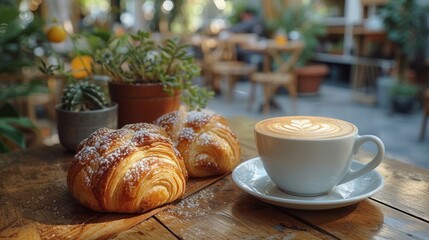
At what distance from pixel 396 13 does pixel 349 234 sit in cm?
487

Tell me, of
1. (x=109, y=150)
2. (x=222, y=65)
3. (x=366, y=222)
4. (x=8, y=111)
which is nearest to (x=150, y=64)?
(x=109, y=150)

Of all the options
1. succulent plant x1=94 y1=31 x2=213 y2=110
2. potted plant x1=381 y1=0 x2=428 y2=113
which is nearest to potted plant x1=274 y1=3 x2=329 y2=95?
potted plant x1=381 y1=0 x2=428 y2=113

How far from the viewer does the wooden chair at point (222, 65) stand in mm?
5867

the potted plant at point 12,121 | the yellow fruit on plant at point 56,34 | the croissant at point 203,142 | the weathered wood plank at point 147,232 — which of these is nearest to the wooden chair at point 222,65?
the potted plant at point 12,121

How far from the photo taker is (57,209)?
67 centimetres

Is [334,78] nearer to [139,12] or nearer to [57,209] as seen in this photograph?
[139,12]

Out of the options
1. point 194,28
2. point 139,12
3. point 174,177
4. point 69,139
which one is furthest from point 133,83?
point 194,28

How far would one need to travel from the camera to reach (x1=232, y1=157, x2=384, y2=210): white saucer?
625 mm

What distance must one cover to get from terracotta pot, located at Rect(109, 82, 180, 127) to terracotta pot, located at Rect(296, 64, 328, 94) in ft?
17.1

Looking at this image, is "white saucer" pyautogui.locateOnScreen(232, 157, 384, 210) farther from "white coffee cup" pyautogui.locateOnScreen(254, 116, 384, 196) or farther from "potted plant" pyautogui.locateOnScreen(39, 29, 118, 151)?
"potted plant" pyautogui.locateOnScreen(39, 29, 118, 151)

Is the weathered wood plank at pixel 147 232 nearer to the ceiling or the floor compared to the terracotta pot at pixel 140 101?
nearer to the floor

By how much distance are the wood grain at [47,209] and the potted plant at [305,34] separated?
547cm

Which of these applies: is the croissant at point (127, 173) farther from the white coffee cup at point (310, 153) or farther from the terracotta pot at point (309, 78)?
the terracotta pot at point (309, 78)

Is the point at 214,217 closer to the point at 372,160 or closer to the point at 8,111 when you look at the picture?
the point at 372,160
